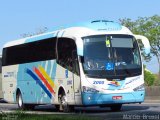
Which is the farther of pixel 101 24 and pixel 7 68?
pixel 7 68

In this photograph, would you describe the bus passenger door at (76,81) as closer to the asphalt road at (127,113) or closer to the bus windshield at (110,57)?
the bus windshield at (110,57)

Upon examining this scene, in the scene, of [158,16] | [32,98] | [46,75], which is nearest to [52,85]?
[46,75]

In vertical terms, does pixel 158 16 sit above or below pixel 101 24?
above

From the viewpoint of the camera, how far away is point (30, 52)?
84.5ft

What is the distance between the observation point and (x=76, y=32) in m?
21.6

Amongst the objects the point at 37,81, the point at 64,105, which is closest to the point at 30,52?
the point at 37,81

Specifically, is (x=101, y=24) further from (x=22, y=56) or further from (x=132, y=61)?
(x=22, y=56)

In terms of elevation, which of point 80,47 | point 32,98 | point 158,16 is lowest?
point 32,98

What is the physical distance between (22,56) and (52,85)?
379 centimetres

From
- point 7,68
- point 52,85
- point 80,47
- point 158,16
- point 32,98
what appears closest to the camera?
point 80,47

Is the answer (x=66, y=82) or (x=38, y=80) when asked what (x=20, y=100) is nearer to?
(x=38, y=80)

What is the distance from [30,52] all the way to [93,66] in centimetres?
566

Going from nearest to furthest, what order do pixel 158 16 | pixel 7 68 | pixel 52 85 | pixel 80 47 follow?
1. pixel 80 47
2. pixel 52 85
3. pixel 7 68
4. pixel 158 16

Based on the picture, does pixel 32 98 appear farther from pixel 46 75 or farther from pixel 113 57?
pixel 113 57
